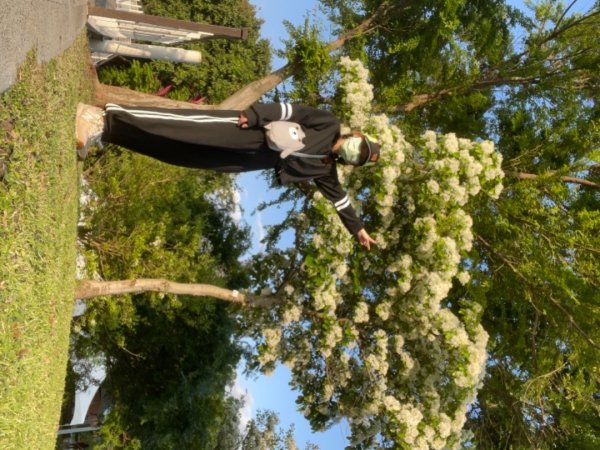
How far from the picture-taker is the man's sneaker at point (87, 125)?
660 centimetres

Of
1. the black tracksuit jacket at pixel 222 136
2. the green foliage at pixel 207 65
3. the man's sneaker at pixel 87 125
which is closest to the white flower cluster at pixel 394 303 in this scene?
the black tracksuit jacket at pixel 222 136

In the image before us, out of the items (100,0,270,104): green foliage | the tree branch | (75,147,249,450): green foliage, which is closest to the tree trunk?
(75,147,249,450): green foliage

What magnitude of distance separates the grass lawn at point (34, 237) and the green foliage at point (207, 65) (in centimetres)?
1144

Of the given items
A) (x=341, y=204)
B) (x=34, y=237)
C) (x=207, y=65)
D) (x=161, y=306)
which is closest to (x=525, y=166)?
(x=341, y=204)

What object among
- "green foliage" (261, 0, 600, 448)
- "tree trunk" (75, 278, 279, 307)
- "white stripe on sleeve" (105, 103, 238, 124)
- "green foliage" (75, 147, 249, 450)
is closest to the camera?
"white stripe on sleeve" (105, 103, 238, 124)

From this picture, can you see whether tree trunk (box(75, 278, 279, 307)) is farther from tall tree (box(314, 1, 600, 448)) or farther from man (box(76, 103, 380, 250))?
tall tree (box(314, 1, 600, 448))

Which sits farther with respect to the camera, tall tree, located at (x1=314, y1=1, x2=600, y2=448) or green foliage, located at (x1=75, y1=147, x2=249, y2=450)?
green foliage, located at (x1=75, y1=147, x2=249, y2=450)

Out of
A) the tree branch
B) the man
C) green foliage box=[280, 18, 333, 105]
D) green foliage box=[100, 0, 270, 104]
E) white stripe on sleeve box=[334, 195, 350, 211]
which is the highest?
green foliage box=[100, 0, 270, 104]

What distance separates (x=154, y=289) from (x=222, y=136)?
4082mm

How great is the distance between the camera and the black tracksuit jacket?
6.77 meters

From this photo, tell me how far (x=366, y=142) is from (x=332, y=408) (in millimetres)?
6134

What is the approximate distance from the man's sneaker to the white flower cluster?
4.23 m

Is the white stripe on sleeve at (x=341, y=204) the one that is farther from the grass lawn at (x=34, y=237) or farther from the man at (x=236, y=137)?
the grass lawn at (x=34, y=237)

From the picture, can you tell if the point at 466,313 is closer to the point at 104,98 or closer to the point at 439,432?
the point at 439,432
